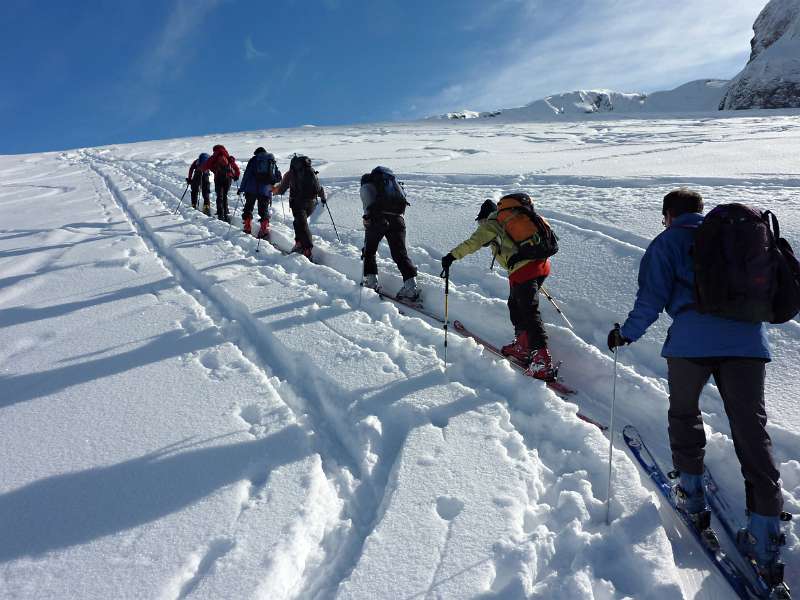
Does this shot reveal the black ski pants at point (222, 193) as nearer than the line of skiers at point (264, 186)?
No

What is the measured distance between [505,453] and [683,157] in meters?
13.2

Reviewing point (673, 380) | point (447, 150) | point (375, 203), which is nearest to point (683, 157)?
point (447, 150)

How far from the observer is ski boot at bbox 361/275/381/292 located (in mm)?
6281

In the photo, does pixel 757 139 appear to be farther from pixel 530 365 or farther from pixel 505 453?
pixel 505 453

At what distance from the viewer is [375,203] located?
19.8 ft

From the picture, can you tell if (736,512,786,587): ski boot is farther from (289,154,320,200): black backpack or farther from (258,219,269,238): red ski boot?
(258,219,269,238): red ski boot

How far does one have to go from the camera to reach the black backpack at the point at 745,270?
2.28 m

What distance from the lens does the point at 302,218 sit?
7.95 metres

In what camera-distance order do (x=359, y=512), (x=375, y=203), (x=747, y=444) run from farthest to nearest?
(x=375, y=203) → (x=359, y=512) → (x=747, y=444)

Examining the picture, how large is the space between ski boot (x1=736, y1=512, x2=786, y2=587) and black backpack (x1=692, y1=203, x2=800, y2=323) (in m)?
1.11

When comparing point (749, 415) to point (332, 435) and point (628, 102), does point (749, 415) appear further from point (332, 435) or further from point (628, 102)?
point (628, 102)

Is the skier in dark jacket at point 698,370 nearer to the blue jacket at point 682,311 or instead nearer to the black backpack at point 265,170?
the blue jacket at point 682,311

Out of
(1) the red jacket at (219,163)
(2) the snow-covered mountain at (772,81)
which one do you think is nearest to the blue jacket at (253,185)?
(1) the red jacket at (219,163)

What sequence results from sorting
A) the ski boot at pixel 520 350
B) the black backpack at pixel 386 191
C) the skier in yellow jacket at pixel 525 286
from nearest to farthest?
the skier in yellow jacket at pixel 525 286 < the ski boot at pixel 520 350 < the black backpack at pixel 386 191
